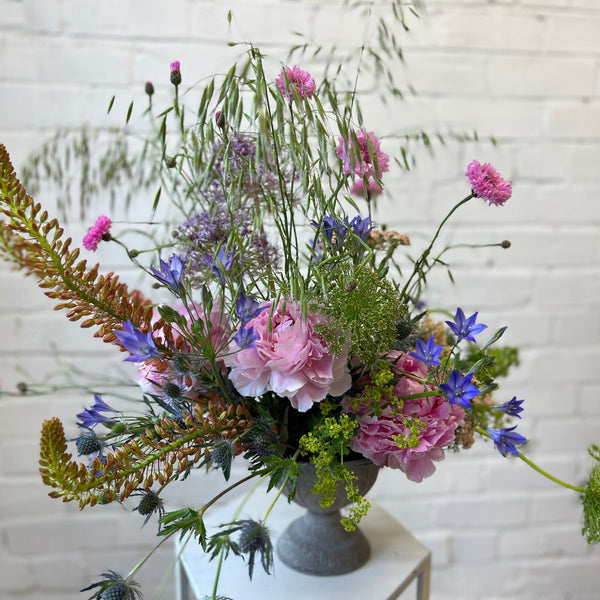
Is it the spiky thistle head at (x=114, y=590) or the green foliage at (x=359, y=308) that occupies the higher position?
the green foliage at (x=359, y=308)

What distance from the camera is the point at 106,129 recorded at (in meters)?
1.04

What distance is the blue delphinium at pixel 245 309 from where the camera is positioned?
538 mm

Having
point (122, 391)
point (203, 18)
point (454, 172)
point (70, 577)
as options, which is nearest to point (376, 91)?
point (454, 172)

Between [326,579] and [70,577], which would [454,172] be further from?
[70,577]

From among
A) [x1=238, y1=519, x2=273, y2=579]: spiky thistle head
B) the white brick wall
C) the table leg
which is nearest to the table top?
the table leg

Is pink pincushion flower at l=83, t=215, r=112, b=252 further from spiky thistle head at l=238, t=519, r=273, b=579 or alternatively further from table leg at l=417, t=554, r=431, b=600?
table leg at l=417, t=554, r=431, b=600

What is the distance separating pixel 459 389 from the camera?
0.51 m

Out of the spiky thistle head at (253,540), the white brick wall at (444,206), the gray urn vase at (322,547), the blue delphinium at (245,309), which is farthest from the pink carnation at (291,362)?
the white brick wall at (444,206)

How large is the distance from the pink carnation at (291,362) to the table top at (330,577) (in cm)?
24

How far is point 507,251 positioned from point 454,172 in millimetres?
181

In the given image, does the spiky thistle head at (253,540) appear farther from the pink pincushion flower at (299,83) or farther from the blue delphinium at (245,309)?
Result: the pink pincushion flower at (299,83)

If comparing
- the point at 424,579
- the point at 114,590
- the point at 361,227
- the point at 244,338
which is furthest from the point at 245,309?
the point at 424,579

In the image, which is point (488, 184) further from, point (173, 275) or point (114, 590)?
point (114, 590)

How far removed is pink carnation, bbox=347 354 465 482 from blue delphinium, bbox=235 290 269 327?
14 cm
